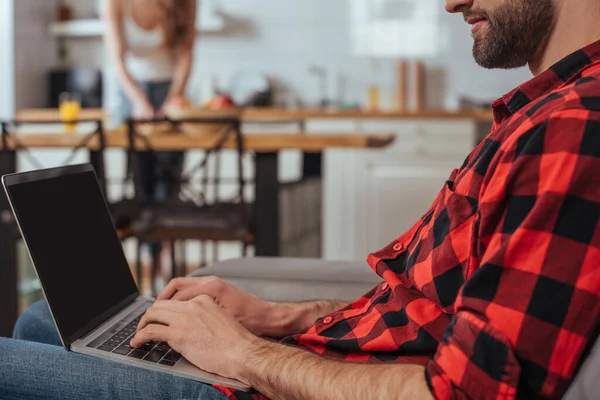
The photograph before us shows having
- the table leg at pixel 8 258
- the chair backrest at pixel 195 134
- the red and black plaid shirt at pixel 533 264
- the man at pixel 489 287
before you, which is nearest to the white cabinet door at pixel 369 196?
the chair backrest at pixel 195 134

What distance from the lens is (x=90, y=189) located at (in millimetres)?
1221

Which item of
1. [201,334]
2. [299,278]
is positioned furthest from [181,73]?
[201,334]

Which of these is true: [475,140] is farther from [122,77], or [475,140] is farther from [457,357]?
[457,357]

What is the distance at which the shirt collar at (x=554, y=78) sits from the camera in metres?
0.87

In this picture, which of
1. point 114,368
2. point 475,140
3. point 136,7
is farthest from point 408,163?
point 114,368

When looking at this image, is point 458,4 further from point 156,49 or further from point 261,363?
point 156,49

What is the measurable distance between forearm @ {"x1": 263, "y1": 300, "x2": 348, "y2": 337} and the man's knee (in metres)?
0.39

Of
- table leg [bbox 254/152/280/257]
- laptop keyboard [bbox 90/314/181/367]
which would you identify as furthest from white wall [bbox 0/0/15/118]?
laptop keyboard [bbox 90/314/181/367]

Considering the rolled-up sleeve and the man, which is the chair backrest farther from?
the rolled-up sleeve

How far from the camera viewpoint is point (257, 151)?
8.36ft

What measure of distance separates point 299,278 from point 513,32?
629mm

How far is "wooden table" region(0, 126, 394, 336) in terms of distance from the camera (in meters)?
2.43

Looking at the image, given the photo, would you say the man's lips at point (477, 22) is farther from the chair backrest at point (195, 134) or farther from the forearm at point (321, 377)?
the chair backrest at point (195, 134)

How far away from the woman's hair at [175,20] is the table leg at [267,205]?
1150 millimetres
